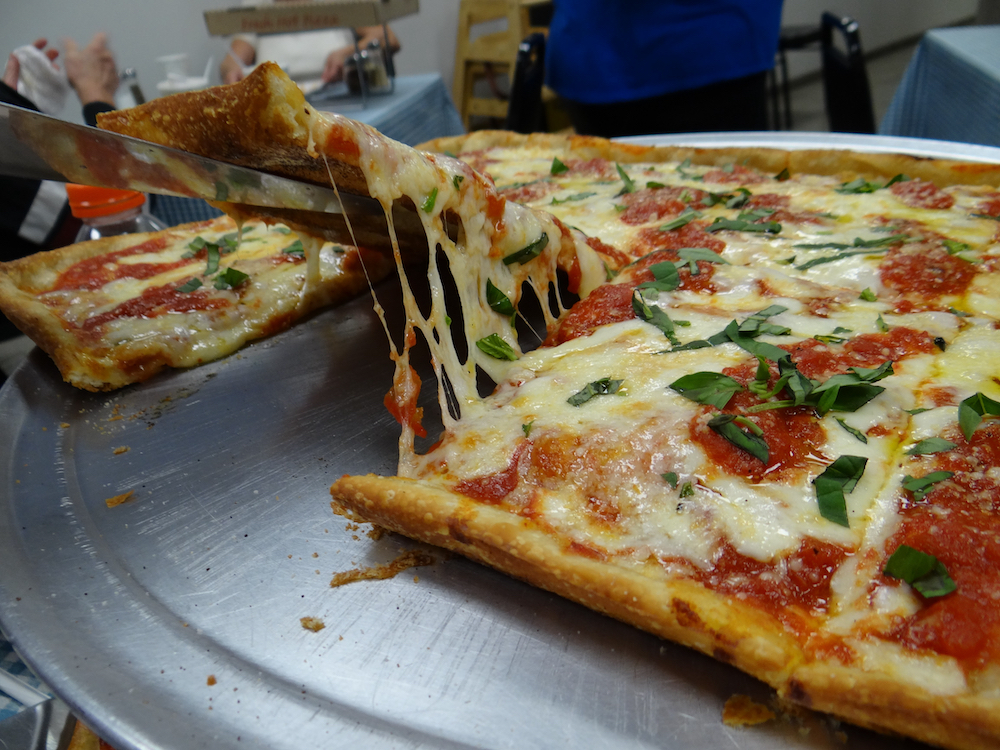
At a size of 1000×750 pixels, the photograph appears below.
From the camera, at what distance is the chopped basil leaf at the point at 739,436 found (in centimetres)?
144

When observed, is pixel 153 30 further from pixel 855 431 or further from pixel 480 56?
pixel 855 431

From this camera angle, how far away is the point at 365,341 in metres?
2.51

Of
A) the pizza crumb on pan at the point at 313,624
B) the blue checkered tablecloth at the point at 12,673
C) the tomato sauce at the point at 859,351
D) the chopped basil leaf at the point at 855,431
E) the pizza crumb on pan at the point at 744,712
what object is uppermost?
the tomato sauce at the point at 859,351

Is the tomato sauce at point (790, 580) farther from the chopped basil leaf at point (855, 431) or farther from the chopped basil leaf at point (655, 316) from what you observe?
the chopped basil leaf at point (655, 316)

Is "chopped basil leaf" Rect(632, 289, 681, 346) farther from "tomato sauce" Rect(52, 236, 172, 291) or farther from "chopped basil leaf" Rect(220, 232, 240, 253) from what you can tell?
"tomato sauce" Rect(52, 236, 172, 291)

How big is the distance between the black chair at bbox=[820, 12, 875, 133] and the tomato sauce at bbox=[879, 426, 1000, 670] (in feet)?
13.6

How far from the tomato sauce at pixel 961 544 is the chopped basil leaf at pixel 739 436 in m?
0.27

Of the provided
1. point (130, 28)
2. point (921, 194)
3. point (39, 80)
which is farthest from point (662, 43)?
point (130, 28)

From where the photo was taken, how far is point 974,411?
143cm

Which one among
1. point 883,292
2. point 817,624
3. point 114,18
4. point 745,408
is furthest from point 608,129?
point 114,18

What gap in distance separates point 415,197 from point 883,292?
1.44 meters

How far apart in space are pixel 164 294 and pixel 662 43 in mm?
3544

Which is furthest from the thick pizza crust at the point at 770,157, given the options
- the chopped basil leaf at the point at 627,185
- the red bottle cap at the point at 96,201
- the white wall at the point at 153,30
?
the white wall at the point at 153,30

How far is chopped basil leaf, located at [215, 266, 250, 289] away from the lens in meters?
2.66
